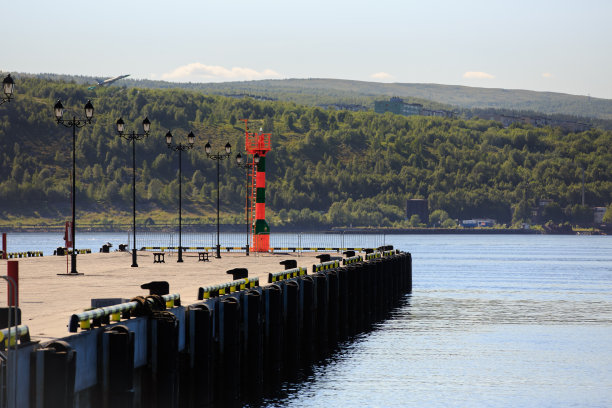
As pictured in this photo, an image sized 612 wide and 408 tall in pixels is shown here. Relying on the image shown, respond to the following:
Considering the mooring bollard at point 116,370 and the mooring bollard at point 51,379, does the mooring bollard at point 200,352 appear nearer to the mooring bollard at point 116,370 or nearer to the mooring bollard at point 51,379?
the mooring bollard at point 116,370

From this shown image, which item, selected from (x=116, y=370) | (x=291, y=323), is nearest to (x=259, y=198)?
(x=291, y=323)

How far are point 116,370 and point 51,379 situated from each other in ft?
8.51

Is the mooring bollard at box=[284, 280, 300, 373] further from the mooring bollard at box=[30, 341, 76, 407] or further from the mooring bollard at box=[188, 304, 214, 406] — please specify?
the mooring bollard at box=[30, 341, 76, 407]

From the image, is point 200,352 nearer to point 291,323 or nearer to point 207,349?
point 207,349

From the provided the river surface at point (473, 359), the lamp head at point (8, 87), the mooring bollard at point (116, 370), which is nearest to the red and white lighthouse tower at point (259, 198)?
the river surface at point (473, 359)

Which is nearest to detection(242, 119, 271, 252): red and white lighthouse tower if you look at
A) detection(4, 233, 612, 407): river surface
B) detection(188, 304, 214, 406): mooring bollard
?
detection(4, 233, 612, 407): river surface

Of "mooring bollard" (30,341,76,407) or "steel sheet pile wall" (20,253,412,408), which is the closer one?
"mooring bollard" (30,341,76,407)

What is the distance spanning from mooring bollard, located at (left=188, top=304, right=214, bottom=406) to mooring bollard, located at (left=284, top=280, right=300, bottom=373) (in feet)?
36.9

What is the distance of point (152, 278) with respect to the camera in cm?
4616

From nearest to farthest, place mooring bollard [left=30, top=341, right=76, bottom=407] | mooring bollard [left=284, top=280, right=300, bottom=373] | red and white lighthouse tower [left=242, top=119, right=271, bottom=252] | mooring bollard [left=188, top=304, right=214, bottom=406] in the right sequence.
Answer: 1. mooring bollard [left=30, top=341, right=76, bottom=407]
2. mooring bollard [left=188, top=304, right=214, bottom=406]
3. mooring bollard [left=284, top=280, right=300, bottom=373]
4. red and white lighthouse tower [left=242, top=119, right=271, bottom=252]

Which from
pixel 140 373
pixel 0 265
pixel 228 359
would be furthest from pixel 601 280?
pixel 140 373

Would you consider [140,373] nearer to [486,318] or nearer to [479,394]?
[479,394]

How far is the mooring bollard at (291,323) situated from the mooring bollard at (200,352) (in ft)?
36.9

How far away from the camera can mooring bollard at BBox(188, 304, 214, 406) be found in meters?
26.4
